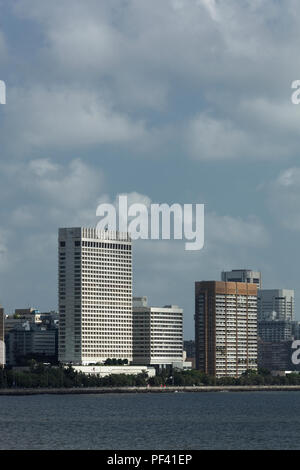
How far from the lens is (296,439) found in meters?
114

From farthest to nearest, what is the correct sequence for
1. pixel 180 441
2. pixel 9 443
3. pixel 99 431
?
1. pixel 99 431
2. pixel 180 441
3. pixel 9 443

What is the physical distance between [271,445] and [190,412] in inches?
2774

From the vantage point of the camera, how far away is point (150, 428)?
131 m
